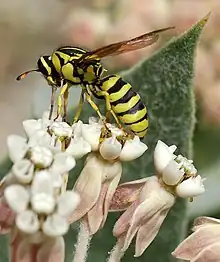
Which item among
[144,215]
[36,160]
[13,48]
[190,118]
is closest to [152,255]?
[190,118]

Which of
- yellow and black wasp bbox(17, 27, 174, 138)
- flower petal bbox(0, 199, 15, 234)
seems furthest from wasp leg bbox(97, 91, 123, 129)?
flower petal bbox(0, 199, 15, 234)

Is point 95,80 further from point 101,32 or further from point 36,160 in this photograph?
point 101,32

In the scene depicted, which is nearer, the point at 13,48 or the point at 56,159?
the point at 56,159

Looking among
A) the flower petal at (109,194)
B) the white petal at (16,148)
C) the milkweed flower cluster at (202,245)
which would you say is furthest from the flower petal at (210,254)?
the white petal at (16,148)

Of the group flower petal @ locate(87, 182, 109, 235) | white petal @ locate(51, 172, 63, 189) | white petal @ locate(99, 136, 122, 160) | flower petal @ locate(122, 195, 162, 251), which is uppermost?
white petal @ locate(51, 172, 63, 189)

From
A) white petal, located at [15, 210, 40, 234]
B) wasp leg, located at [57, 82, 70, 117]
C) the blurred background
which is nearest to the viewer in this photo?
white petal, located at [15, 210, 40, 234]

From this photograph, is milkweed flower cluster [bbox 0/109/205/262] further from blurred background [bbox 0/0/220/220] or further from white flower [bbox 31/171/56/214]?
blurred background [bbox 0/0/220/220]

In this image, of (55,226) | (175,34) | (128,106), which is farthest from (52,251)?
(175,34)
